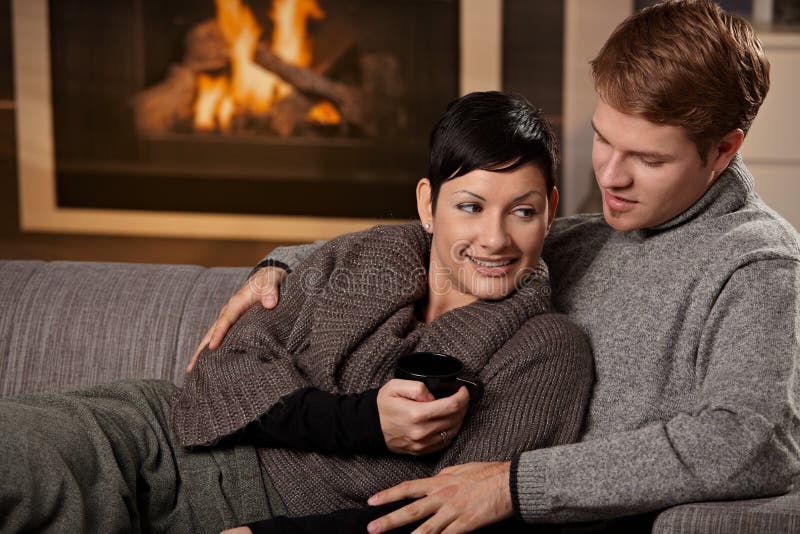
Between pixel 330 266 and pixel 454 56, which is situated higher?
pixel 454 56

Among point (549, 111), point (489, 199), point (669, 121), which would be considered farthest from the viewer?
point (549, 111)

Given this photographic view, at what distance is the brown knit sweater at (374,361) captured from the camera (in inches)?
55.2

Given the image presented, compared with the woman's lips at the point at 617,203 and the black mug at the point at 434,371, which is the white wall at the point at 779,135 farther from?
the black mug at the point at 434,371

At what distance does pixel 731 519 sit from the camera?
1169 millimetres

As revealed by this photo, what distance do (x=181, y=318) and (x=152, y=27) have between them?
227 cm

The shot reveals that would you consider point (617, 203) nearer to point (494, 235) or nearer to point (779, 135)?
point (494, 235)

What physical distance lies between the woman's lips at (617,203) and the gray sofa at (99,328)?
2.81ft

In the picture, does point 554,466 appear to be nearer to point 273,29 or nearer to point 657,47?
point 657,47

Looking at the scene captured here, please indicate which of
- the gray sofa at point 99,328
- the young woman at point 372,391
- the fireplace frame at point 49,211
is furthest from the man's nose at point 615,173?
the fireplace frame at point 49,211

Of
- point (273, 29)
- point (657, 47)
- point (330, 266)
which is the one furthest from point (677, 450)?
point (273, 29)

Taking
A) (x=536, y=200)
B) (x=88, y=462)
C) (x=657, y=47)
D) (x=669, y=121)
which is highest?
(x=657, y=47)

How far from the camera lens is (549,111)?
11.8 feet

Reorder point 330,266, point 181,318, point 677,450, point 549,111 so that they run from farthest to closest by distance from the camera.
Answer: point 549,111
point 181,318
point 330,266
point 677,450

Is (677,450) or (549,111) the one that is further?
(549,111)
